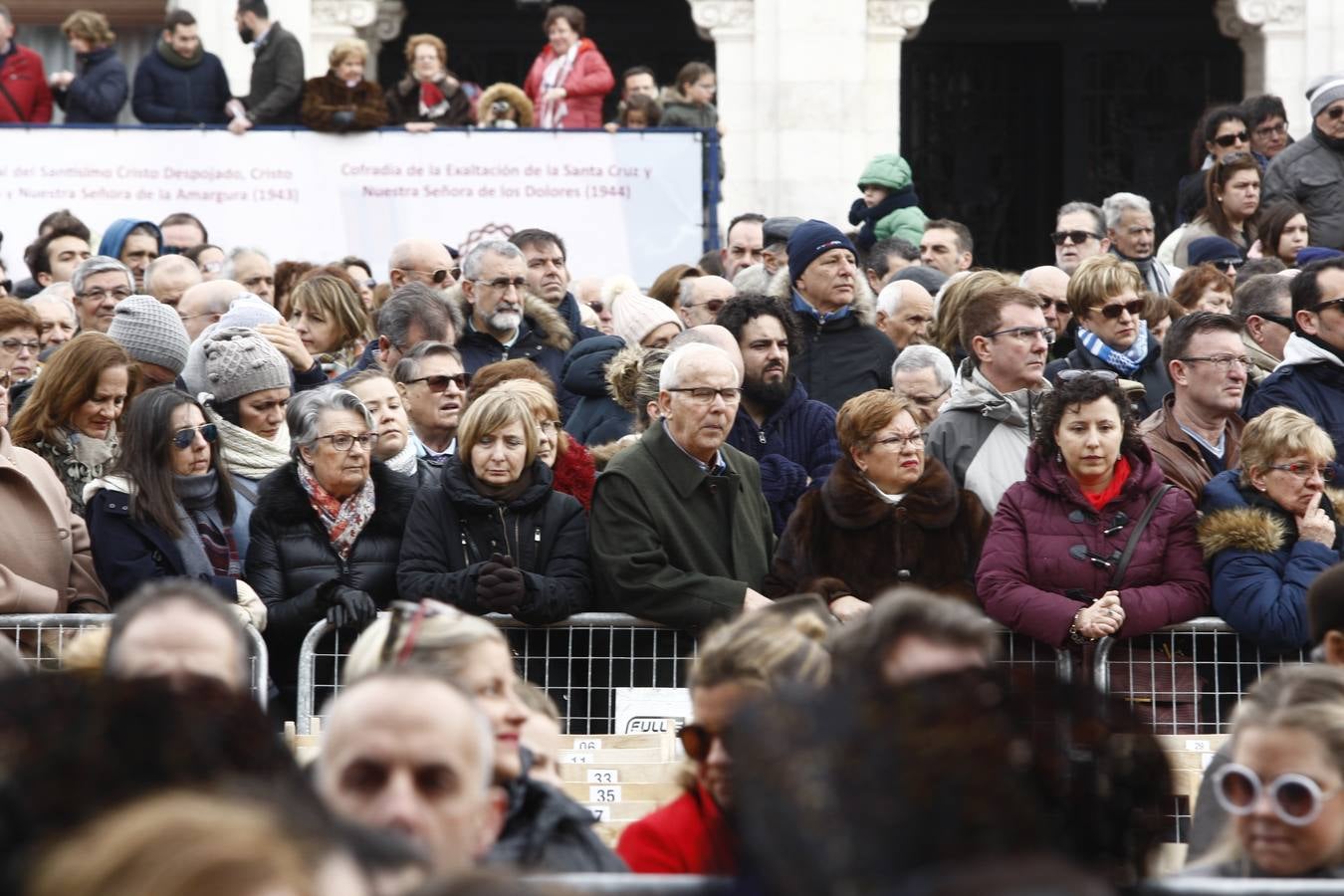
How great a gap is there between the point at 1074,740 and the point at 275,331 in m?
5.92

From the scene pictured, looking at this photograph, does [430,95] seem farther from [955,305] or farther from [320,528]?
[320,528]

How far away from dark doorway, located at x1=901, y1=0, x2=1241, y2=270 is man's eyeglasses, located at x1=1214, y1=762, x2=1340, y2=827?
669 inches

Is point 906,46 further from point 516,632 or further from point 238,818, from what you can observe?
point 238,818

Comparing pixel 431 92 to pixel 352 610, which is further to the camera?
pixel 431 92

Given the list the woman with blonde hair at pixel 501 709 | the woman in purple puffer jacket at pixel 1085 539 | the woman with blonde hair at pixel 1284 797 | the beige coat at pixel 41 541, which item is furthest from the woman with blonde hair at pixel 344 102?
the woman with blonde hair at pixel 1284 797

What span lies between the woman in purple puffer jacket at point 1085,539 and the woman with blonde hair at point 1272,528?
0.37 feet

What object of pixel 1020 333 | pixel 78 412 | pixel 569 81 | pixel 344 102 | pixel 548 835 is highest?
pixel 569 81

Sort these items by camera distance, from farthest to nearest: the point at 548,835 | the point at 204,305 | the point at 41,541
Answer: the point at 204,305
the point at 41,541
the point at 548,835

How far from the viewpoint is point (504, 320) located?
33.3ft

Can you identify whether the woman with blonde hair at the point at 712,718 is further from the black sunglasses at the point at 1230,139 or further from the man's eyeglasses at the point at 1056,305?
the black sunglasses at the point at 1230,139

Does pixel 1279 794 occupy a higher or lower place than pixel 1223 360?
lower

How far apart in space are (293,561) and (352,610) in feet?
1.20

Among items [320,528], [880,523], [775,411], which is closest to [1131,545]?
[880,523]

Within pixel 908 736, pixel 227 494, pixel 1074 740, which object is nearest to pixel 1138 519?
pixel 227 494
